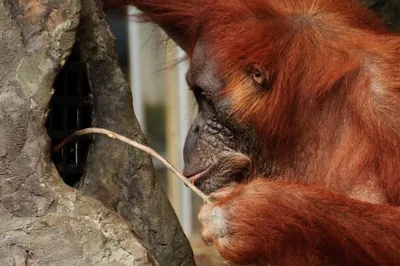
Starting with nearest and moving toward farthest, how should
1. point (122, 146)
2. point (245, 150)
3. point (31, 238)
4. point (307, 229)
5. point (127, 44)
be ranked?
point (31, 238), point (307, 229), point (122, 146), point (245, 150), point (127, 44)

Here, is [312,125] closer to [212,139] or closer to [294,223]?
[212,139]

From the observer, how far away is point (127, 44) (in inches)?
226

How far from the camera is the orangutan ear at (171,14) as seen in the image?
3266 mm

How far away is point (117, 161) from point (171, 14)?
2.58ft

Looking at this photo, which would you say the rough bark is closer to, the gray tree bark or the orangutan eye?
the gray tree bark

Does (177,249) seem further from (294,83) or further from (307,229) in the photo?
(294,83)

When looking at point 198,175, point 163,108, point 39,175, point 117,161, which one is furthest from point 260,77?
point 163,108

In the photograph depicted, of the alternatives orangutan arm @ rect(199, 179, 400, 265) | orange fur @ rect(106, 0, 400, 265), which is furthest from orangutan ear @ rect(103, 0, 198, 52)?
orangutan arm @ rect(199, 179, 400, 265)

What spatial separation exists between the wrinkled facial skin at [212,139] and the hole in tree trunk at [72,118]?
0.47 metres

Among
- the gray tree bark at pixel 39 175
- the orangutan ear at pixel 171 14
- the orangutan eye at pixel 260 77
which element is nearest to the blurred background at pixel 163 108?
the orangutan ear at pixel 171 14

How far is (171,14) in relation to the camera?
3.31 metres

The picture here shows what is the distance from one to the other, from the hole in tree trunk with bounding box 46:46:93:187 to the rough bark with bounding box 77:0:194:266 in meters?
0.11

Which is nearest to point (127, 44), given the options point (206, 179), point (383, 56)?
point (206, 179)

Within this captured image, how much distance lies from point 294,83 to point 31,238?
3.79ft
